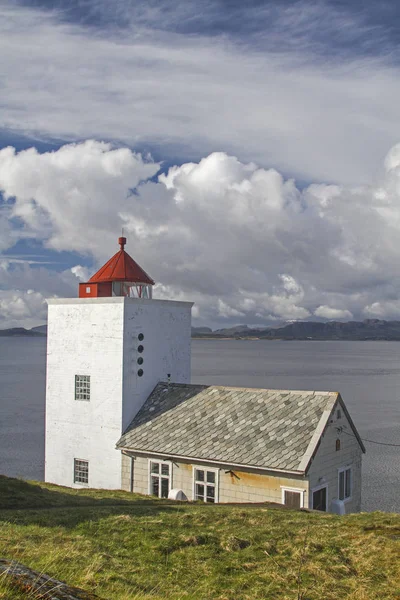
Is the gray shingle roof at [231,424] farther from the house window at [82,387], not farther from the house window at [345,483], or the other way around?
the house window at [345,483]

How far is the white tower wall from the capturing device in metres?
25.5

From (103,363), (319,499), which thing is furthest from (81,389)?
(319,499)

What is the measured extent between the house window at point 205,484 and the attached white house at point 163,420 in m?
0.04

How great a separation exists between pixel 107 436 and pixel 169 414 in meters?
2.97

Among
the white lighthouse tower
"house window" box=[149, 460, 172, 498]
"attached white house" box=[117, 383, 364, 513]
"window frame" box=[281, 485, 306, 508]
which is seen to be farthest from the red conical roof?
"window frame" box=[281, 485, 306, 508]

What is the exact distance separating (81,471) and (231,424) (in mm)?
7994

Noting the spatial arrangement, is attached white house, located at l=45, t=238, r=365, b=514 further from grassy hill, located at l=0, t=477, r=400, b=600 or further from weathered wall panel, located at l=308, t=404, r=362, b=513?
grassy hill, located at l=0, t=477, r=400, b=600

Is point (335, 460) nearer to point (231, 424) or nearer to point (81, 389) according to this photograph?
point (231, 424)

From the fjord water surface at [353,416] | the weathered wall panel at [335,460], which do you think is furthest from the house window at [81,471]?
the fjord water surface at [353,416]

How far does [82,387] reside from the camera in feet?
87.1

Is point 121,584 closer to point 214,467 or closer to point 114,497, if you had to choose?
point 114,497

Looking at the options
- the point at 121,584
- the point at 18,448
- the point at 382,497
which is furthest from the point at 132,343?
the point at 18,448

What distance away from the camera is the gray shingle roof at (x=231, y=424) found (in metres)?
21.0

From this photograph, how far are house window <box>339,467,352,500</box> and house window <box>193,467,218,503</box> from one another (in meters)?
4.85
